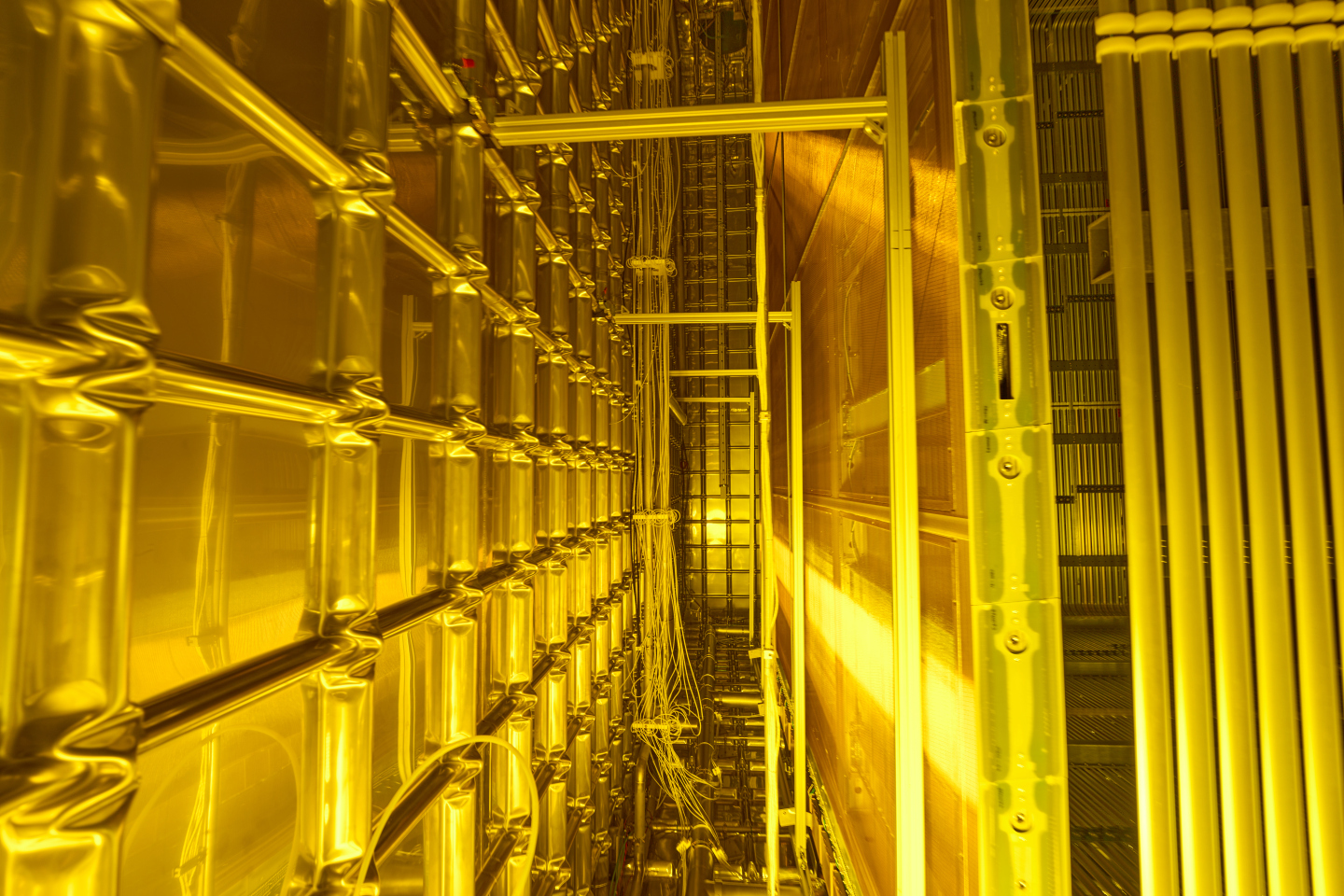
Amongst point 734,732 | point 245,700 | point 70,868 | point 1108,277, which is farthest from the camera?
point 734,732

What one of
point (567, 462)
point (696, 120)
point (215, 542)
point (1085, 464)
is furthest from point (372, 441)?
point (1085, 464)

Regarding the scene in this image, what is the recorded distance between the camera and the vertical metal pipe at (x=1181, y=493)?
71 cm

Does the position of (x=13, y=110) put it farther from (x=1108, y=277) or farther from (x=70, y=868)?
(x=1108, y=277)

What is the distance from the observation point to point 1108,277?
2.73 ft

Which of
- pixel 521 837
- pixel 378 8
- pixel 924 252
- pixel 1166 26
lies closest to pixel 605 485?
pixel 521 837

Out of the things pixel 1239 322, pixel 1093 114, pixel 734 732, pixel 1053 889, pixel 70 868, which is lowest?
pixel 734 732

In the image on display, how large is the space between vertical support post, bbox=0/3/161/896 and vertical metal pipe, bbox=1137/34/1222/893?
3.15ft

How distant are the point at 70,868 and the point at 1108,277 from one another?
110 cm

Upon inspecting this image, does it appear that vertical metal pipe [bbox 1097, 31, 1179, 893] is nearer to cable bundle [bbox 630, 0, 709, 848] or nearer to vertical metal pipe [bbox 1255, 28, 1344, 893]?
vertical metal pipe [bbox 1255, 28, 1344, 893]

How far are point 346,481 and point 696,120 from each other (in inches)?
28.8

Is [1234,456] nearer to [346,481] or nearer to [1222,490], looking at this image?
[1222,490]

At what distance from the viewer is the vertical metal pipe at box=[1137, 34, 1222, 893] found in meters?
0.71

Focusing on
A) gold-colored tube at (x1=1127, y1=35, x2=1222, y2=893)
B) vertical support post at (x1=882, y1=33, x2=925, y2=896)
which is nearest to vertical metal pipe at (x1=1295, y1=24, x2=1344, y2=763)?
gold-colored tube at (x1=1127, y1=35, x2=1222, y2=893)

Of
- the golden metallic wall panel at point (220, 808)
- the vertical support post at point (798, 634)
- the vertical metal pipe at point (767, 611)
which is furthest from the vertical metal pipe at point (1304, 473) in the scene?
the vertical support post at point (798, 634)
